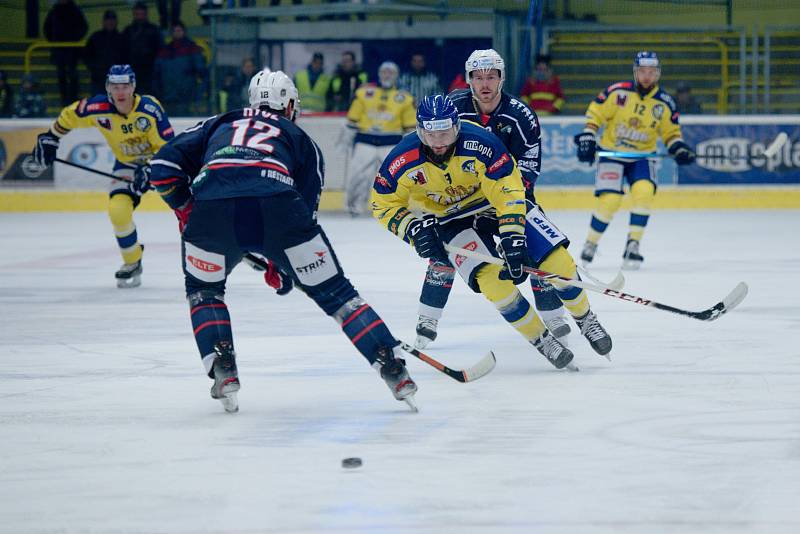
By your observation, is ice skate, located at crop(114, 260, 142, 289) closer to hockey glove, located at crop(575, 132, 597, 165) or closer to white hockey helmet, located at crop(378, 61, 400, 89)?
hockey glove, located at crop(575, 132, 597, 165)

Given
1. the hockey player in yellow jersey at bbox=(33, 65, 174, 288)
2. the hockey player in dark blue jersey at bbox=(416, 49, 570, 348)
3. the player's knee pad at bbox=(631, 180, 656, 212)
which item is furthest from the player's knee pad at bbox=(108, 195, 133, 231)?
→ the player's knee pad at bbox=(631, 180, 656, 212)

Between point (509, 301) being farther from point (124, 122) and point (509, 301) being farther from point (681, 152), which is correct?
point (681, 152)

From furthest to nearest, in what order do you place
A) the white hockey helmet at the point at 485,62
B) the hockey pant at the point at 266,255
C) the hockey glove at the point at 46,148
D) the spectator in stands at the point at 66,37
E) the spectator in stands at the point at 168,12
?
the spectator in stands at the point at 168,12 → the spectator in stands at the point at 66,37 → the hockey glove at the point at 46,148 → the white hockey helmet at the point at 485,62 → the hockey pant at the point at 266,255

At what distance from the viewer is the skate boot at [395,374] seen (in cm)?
394

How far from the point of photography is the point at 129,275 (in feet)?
24.3

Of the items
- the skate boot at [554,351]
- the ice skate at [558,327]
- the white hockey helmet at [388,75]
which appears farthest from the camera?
the white hockey helmet at [388,75]

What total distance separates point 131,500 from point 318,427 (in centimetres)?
89

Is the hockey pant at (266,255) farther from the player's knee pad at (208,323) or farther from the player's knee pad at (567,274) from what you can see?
the player's knee pad at (567,274)

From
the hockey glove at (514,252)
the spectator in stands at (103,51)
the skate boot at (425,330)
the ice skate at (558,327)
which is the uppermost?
the spectator in stands at (103,51)

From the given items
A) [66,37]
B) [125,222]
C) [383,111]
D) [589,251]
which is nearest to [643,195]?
[589,251]

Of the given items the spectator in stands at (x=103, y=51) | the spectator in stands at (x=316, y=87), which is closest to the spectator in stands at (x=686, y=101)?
the spectator in stands at (x=316, y=87)

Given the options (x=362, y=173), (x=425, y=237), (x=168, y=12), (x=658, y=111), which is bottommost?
(x=362, y=173)

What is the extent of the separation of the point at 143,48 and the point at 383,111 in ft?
8.01

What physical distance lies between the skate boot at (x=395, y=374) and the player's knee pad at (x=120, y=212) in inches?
151
